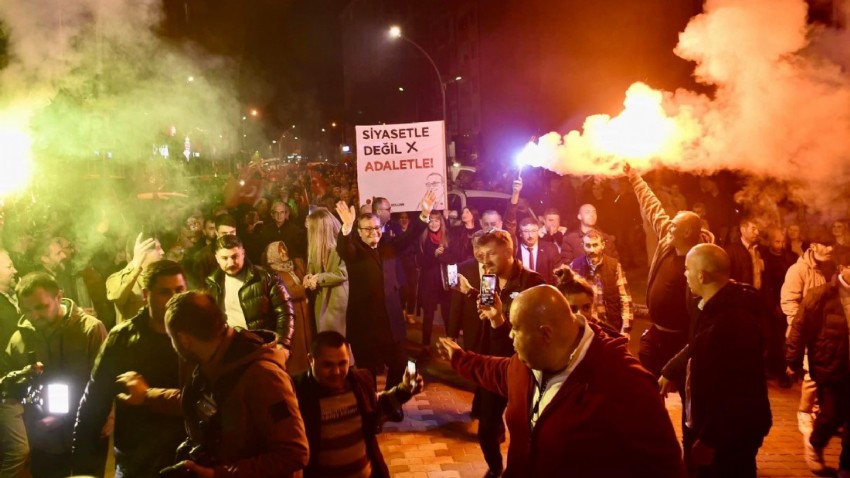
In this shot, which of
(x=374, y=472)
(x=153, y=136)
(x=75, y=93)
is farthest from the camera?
(x=153, y=136)

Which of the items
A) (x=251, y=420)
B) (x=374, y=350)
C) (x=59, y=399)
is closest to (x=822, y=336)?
(x=374, y=350)

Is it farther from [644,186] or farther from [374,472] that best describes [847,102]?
[374,472]

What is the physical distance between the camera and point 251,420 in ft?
9.74

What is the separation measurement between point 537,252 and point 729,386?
4.60m

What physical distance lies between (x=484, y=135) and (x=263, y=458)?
118 feet

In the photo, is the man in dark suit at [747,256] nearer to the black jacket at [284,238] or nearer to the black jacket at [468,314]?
the black jacket at [468,314]

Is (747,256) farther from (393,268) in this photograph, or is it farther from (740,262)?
(393,268)

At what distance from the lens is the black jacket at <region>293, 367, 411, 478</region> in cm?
381

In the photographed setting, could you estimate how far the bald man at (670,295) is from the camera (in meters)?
5.91

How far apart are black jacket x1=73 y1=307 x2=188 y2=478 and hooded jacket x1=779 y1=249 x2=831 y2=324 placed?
638cm

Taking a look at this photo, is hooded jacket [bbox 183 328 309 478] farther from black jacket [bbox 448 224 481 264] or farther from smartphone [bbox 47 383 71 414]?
black jacket [bbox 448 224 481 264]

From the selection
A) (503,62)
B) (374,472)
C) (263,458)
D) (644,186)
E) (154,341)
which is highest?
(503,62)

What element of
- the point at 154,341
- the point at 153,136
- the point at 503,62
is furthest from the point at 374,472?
the point at 503,62

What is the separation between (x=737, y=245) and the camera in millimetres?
8664
